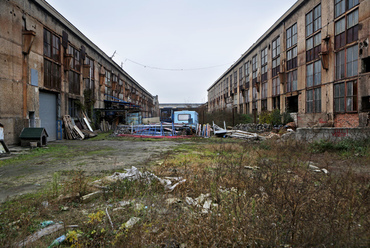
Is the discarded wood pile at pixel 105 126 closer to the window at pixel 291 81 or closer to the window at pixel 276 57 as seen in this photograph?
the window at pixel 291 81

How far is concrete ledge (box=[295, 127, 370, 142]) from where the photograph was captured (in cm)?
920

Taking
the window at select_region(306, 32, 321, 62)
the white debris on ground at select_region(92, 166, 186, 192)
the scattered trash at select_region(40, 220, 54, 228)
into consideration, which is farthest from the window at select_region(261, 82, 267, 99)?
the scattered trash at select_region(40, 220, 54, 228)

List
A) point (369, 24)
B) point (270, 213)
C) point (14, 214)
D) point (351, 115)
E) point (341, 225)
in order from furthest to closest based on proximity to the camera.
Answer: point (351, 115) → point (369, 24) → point (14, 214) → point (270, 213) → point (341, 225)

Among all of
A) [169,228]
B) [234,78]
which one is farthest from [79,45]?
[234,78]

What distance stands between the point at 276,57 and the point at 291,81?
168 inches

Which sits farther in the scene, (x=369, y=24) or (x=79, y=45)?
(x=79, y=45)

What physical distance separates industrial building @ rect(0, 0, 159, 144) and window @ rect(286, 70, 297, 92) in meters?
19.1

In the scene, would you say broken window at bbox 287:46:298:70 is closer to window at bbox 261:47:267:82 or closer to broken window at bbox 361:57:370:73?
window at bbox 261:47:267:82

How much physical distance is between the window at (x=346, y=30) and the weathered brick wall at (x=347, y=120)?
457cm

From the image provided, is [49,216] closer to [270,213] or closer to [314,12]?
[270,213]

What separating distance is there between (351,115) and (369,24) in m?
5.21

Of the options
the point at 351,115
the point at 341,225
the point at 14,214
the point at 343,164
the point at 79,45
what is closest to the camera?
the point at 341,225

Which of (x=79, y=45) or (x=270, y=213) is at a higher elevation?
(x=79, y=45)

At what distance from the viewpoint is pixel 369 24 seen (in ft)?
38.6
